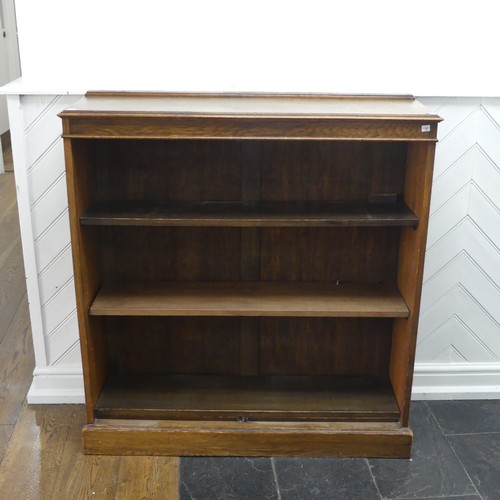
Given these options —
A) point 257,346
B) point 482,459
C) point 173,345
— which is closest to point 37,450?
point 173,345

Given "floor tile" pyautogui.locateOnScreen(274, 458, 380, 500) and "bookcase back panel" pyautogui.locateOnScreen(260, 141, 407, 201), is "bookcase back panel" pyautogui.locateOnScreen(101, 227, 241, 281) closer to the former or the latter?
"bookcase back panel" pyautogui.locateOnScreen(260, 141, 407, 201)

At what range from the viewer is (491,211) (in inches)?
86.4

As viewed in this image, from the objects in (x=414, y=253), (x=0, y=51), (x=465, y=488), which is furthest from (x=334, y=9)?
(x=0, y=51)

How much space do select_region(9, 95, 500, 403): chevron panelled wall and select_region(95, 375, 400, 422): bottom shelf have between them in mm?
237

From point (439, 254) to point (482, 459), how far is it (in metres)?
0.64

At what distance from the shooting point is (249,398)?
7.07ft

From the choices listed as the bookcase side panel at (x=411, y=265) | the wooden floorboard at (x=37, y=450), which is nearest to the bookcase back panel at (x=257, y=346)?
the bookcase side panel at (x=411, y=265)

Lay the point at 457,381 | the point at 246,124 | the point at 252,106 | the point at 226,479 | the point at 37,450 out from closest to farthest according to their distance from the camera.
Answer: the point at 246,124 → the point at 252,106 → the point at 226,479 → the point at 37,450 → the point at 457,381

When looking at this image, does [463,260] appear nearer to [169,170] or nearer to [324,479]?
[324,479]

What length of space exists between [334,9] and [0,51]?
4.02 meters

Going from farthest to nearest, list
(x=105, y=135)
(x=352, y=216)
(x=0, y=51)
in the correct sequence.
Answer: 1. (x=0, y=51)
2. (x=352, y=216)
3. (x=105, y=135)

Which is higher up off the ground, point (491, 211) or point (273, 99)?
point (273, 99)

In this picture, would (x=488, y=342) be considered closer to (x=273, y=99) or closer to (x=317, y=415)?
(x=317, y=415)

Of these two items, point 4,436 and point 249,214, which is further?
point 4,436
